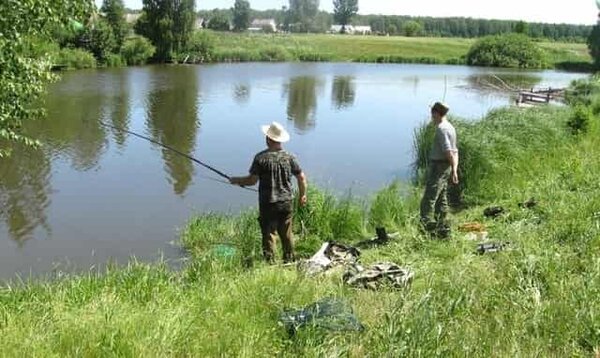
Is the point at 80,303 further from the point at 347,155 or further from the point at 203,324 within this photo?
the point at 347,155

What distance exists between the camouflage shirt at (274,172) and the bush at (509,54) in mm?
76543

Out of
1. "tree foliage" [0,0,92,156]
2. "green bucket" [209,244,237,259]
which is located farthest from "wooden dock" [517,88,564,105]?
"tree foliage" [0,0,92,156]

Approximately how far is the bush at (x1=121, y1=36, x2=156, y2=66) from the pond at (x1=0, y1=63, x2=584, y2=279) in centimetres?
1152

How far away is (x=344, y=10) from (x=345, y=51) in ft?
347

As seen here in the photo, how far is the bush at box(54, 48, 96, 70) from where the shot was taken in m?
47.0

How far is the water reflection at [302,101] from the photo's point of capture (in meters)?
27.8

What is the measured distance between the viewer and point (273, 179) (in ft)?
25.7

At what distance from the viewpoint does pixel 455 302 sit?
206 inches

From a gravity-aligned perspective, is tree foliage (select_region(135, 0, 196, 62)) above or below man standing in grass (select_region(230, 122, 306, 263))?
above

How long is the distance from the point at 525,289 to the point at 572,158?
314 inches

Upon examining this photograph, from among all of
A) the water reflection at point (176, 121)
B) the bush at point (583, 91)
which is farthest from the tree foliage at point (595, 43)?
the water reflection at point (176, 121)

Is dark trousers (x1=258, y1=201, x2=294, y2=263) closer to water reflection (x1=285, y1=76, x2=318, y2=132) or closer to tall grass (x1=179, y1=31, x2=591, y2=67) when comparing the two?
water reflection (x1=285, y1=76, x2=318, y2=132)

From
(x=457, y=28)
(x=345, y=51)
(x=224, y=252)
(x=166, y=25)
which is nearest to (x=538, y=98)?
(x=224, y=252)

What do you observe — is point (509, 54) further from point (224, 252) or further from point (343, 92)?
point (224, 252)
